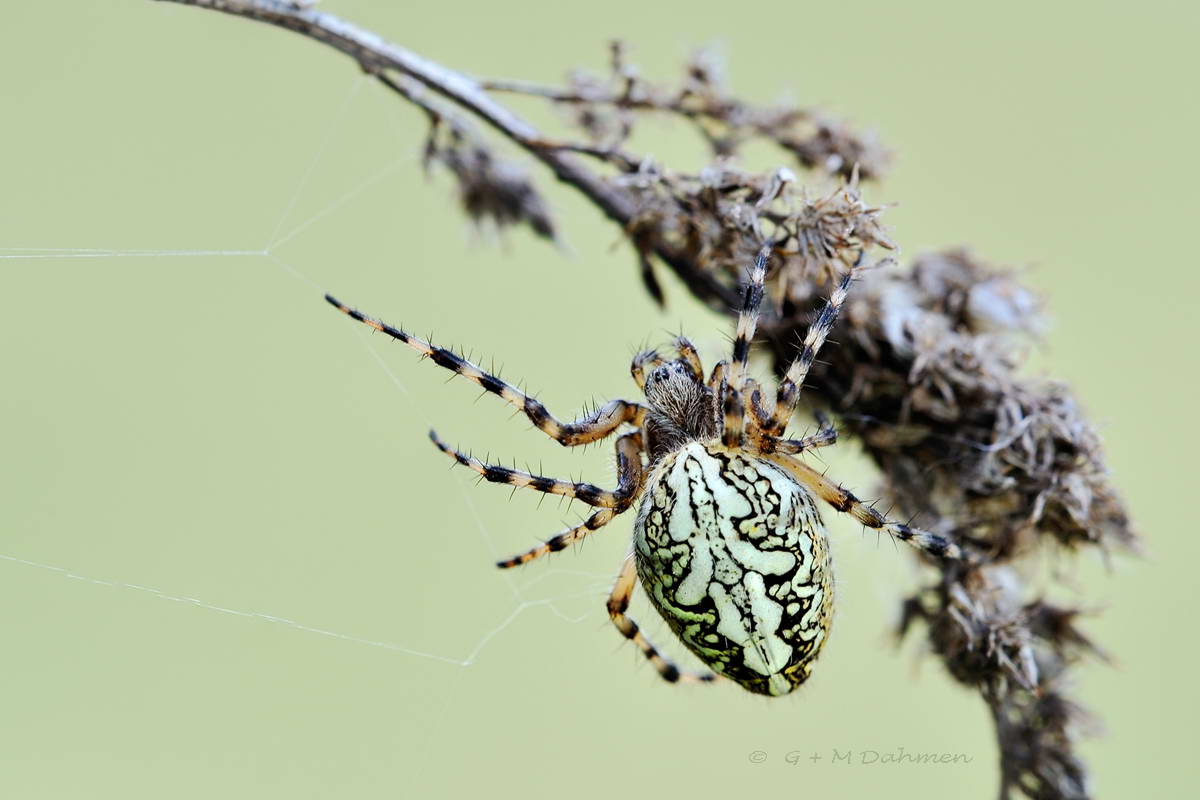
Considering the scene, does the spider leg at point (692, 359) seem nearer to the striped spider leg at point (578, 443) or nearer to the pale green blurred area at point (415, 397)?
the striped spider leg at point (578, 443)

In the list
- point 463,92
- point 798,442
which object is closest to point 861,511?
point 798,442

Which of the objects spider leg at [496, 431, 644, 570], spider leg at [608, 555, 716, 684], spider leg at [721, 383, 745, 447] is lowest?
spider leg at [608, 555, 716, 684]

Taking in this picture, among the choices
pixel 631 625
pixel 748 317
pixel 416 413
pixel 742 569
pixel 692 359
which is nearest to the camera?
pixel 742 569

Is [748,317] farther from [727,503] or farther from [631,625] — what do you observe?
[631,625]

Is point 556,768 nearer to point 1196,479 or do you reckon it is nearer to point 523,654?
point 523,654

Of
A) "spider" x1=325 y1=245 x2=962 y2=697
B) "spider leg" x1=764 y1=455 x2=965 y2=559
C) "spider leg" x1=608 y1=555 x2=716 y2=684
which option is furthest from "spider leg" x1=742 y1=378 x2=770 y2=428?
"spider leg" x1=608 y1=555 x2=716 y2=684

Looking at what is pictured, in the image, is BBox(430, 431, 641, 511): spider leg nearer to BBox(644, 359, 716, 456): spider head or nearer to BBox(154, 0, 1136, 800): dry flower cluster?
BBox(644, 359, 716, 456): spider head
